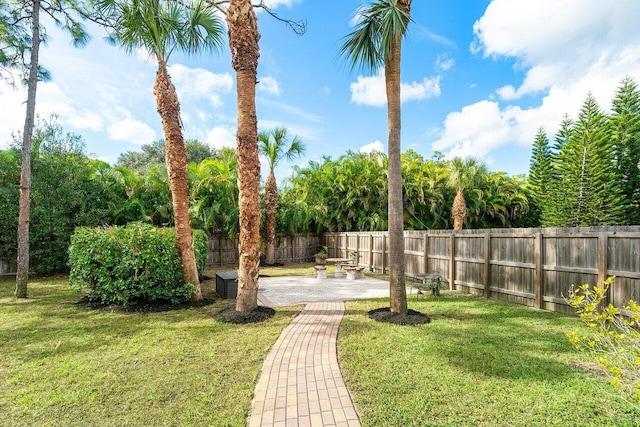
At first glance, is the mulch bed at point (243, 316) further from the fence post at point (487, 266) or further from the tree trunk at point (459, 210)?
the tree trunk at point (459, 210)

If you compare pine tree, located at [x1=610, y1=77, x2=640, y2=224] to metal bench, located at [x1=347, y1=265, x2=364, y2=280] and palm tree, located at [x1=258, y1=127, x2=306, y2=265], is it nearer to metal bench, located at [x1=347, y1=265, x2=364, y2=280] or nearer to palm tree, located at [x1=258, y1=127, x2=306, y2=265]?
metal bench, located at [x1=347, y1=265, x2=364, y2=280]

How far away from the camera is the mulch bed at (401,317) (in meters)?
5.32

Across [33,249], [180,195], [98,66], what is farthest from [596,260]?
[33,249]

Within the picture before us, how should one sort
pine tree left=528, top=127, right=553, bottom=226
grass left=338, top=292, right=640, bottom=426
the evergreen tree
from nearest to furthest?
grass left=338, top=292, right=640, bottom=426
the evergreen tree
pine tree left=528, top=127, right=553, bottom=226

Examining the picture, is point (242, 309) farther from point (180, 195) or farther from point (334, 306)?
point (180, 195)

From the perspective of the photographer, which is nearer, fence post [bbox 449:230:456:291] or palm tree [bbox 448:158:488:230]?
fence post [bbox 449:230:456:291]

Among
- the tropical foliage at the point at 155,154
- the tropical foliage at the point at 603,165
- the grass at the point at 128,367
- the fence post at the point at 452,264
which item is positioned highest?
the tropical foliage at the point at 155,154

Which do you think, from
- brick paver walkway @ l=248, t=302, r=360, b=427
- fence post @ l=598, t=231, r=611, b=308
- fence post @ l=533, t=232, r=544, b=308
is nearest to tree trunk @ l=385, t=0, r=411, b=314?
brick paver walkway @ l=248, t=302, r=360, b=427

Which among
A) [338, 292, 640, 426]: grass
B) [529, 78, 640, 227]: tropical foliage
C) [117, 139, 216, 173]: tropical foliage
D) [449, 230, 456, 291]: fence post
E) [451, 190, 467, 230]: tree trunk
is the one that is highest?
[117, 139, 216, 173]: tropical foliage

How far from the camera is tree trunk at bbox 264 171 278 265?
1561 cm

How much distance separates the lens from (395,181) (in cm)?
561

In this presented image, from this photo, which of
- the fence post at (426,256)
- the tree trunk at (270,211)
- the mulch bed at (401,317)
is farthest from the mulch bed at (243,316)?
the tree trunk at (270,211)

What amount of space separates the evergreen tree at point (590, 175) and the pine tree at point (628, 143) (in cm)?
86

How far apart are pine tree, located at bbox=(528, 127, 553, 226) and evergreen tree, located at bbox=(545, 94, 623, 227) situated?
80.6 inches
